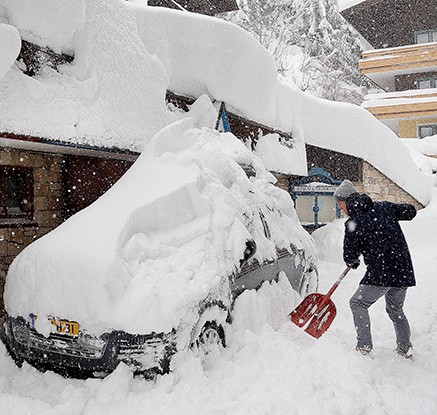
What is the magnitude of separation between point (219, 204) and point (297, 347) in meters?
1.54

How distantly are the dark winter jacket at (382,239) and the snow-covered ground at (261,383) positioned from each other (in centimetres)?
78

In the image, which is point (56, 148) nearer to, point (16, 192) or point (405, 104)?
point (16, 192)

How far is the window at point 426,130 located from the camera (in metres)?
24.9

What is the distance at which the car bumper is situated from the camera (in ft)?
11.2

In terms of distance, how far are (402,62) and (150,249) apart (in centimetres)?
2497

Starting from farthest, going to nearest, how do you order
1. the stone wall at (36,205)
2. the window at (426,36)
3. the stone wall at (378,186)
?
the window at (426,36) < the stone wall at (378,186) < the stone wall at (36,205)

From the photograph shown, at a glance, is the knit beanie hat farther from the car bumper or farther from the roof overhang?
the roof overhang

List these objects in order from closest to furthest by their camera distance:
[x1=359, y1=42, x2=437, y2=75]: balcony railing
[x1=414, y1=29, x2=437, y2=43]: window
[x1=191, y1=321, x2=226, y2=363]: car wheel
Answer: [x1=191, y1=321, x2=226, y2=363]: car wheel → [x1=359, y1=42, x2=437, y2=75]: balcony railing → [x1=414, y1=29, x2=437, y2=43]: window

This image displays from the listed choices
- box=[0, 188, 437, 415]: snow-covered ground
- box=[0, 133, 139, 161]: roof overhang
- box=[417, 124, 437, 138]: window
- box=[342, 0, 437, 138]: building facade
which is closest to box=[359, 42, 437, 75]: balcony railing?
box=[342, 0, 437, 138]: building facade

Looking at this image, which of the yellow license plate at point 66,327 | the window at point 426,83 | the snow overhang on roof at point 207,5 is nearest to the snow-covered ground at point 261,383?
the yellow license plate at point 66,327

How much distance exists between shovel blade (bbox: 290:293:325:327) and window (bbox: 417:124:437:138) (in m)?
23.1

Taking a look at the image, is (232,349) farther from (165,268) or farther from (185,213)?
(185,213)

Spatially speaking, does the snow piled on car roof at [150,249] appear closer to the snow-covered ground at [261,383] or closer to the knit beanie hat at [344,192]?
the snow-covered ground at [261,383]

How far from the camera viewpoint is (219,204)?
4.52 m
